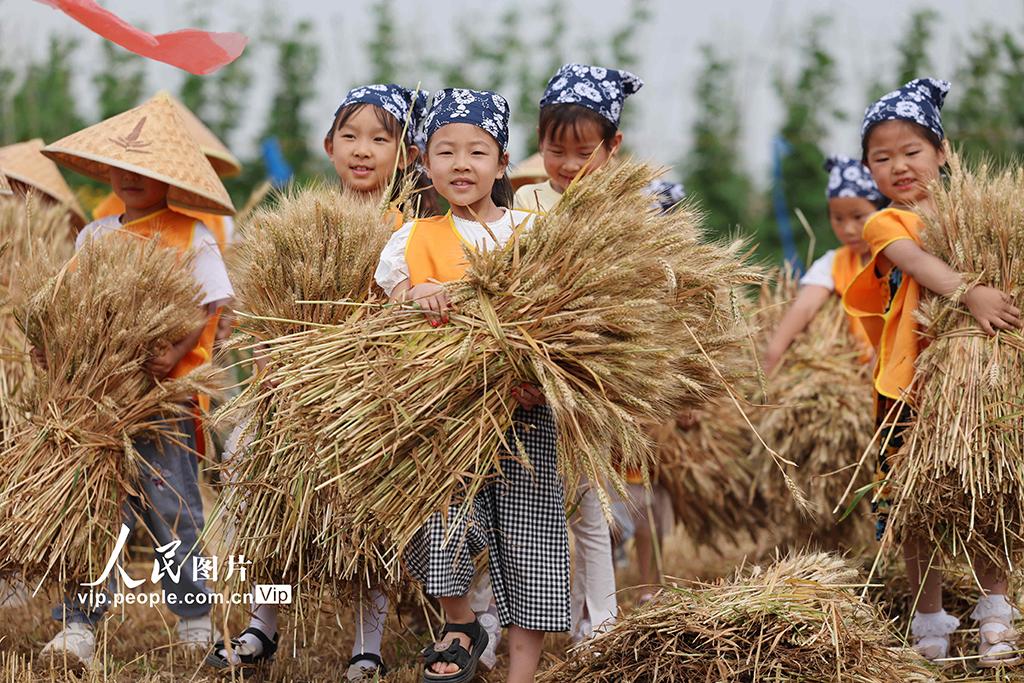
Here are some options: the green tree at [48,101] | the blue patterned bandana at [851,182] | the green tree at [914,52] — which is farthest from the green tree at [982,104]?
the green tree at [48,101]

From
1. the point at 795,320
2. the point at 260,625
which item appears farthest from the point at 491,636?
the point at 795,320

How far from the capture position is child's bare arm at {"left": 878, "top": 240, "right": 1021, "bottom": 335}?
2.83 meters

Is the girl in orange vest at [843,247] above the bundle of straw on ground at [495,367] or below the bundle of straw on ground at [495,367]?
above

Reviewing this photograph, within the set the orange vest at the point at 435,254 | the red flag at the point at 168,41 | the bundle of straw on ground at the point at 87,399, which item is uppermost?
the red flag at the point at 168,41

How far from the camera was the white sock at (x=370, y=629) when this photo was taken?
2.83m

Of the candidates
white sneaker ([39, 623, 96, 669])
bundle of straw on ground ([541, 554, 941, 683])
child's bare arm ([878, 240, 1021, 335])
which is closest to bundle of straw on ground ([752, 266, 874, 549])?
child's bare arm ([878, 240, 1021, 335])

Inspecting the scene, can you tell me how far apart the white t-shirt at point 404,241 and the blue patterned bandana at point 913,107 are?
4.64 feet

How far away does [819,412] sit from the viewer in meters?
3.87

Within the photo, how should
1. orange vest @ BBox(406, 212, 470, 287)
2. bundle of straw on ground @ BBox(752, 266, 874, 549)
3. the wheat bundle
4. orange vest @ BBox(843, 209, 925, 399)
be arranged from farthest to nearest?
the wheat bundle → bundle of straw on ground @ BBox(752, 266, 874, 549) → orange vest @ BBox(843, 209, 925, 399) → orange vest @ BBox(406, 212, 470, 287)

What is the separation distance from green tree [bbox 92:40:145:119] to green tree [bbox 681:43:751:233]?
4685mm

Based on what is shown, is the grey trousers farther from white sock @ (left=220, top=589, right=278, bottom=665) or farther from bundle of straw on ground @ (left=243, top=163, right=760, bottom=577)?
bundle of straw on ground @ (left=243, top=163, right=760, bottom=577)

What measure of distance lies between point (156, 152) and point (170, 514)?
126 cm

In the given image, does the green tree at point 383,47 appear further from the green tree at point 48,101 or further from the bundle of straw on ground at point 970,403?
the bundle of straw on ground at point 970,403

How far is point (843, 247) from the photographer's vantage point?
4.15 metres
